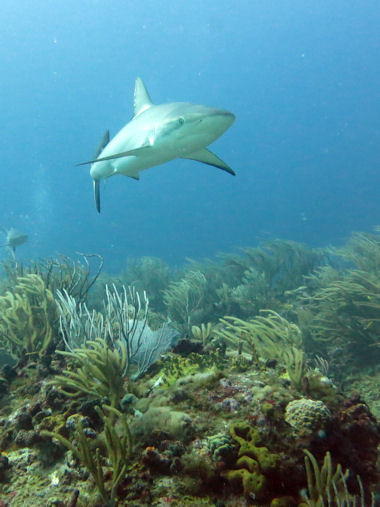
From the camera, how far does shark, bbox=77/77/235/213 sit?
11.5 ft

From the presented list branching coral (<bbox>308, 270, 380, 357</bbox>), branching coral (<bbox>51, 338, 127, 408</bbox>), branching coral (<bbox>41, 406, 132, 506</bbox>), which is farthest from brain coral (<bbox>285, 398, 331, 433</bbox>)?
branching coral (<bbox>308, 270, 380, 357</bbox>)

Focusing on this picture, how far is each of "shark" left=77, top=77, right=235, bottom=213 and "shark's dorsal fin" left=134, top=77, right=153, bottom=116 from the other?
4.3 inches

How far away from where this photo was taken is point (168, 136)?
3.89 m

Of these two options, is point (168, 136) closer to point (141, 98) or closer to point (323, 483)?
point (141, 98)

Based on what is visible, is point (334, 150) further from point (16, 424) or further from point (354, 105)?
point (16, 424)

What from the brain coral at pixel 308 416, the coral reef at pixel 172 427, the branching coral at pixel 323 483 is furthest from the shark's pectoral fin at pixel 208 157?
the branching coral at pixel 323 483

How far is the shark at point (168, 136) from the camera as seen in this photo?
3.52m

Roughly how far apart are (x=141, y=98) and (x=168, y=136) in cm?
235

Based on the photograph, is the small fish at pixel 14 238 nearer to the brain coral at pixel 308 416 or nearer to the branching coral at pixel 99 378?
the branching coral at pixel 99 378

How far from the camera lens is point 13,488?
77.9 inches

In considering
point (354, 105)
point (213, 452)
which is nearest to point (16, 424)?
point (213, 452)

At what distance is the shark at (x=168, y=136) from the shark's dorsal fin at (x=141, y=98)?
0.36ft

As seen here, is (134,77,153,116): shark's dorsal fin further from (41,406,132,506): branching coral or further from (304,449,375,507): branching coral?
(304,449,375,507): branching coral

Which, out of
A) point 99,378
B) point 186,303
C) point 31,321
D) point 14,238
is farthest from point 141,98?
point 14,238
